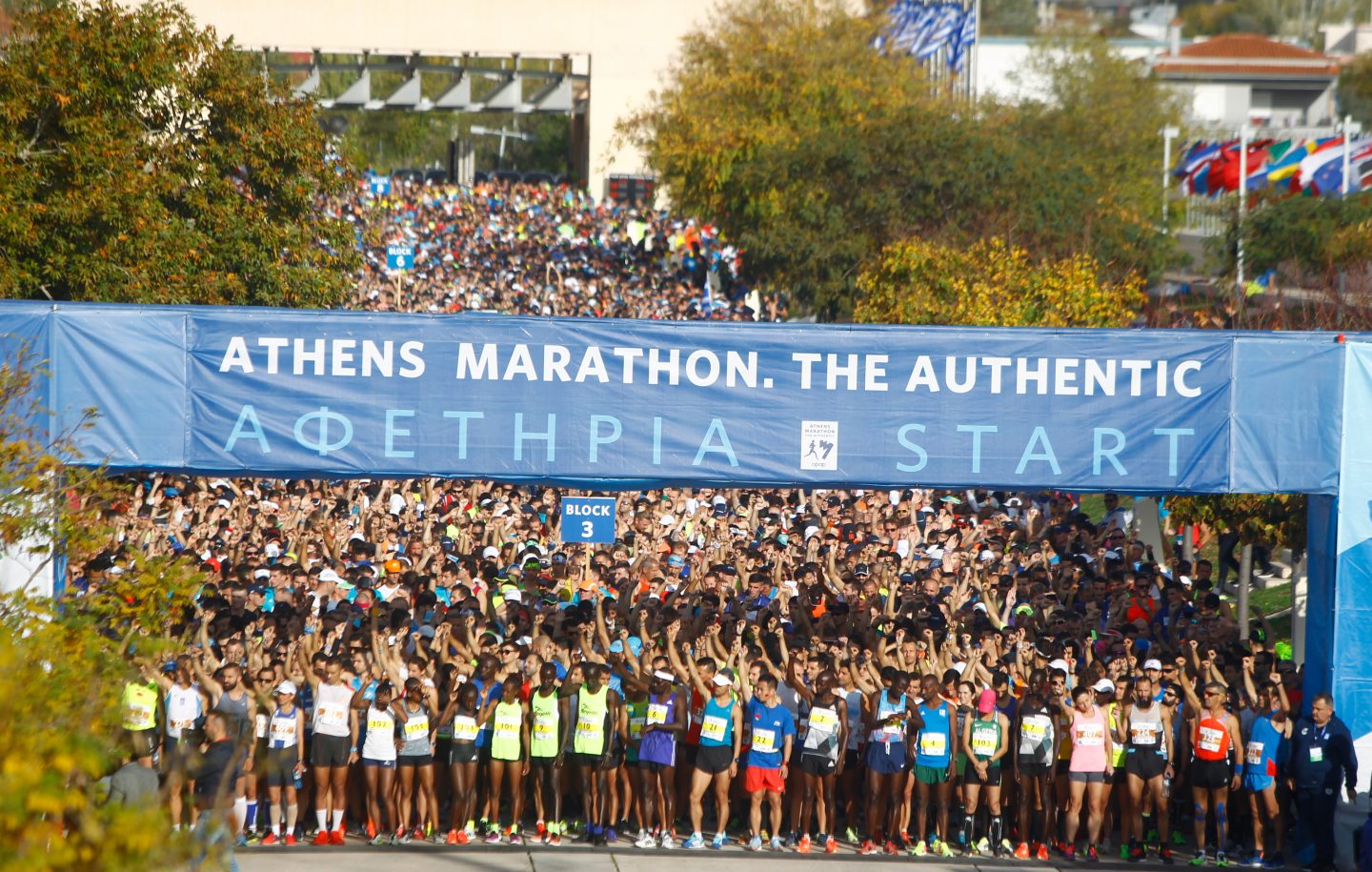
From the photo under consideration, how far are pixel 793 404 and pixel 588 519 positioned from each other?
5.18 meters

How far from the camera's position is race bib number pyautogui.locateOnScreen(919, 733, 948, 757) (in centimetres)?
1223

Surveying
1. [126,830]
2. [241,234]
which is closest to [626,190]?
[241,234]

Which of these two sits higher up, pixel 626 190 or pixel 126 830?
pixel 626 190

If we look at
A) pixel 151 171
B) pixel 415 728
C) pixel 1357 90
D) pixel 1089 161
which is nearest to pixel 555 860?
pixel 415 728

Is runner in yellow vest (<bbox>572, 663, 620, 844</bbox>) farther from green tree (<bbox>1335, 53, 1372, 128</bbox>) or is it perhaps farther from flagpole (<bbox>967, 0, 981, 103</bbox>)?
green tree (<bbox>1335, 53, 1372, 128</bbox>)

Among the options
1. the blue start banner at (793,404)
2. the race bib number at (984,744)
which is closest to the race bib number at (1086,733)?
the race bib number at (984,744)

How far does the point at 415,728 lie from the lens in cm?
1219

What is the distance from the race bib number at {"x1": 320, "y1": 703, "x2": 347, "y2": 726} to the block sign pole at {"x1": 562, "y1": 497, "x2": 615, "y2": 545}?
460 centimetres

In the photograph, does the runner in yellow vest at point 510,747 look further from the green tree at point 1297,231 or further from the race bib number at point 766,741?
the green tree at point 1297,231

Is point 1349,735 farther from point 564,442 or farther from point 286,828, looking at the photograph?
point 286,828

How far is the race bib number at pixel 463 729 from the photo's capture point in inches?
479

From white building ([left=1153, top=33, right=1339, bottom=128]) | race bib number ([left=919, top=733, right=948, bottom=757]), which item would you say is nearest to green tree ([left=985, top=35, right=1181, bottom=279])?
white building ([left=1153, top=33, right=1339, bottom=128])

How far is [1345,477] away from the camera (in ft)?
39.0

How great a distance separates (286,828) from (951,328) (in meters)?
6.22
